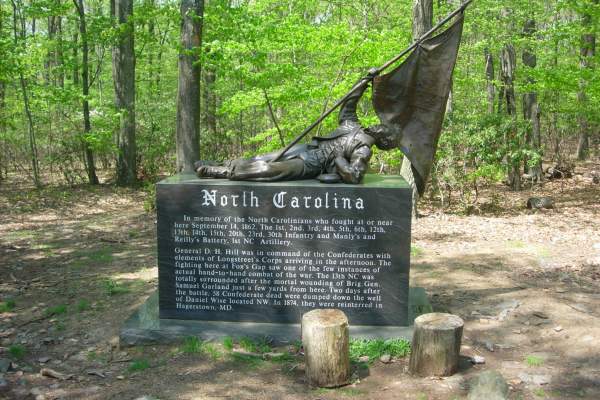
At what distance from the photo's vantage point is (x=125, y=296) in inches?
275

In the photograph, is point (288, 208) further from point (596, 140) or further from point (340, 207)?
point (596, 140)

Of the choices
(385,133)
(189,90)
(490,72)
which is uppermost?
(490,72)

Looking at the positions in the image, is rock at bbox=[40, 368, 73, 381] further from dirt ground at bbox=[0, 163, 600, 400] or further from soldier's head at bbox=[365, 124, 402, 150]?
soldier's head at bbox=[365, 124, 402, 150]

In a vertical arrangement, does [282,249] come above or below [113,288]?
above

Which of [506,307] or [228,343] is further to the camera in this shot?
[506,307]

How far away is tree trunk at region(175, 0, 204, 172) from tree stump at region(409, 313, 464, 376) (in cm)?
814

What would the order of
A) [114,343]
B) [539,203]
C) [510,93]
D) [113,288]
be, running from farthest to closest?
[510,93] → [539,203] → [113,288] → [114,343]

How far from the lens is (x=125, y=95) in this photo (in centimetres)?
1619

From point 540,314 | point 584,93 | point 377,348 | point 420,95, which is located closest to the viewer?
point 377,348

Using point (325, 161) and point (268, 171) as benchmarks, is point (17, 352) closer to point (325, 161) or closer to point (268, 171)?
point (268, 171)

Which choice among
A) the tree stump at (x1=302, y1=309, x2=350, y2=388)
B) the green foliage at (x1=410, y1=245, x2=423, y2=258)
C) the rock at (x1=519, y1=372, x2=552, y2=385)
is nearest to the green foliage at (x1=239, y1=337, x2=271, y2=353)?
the tree stump at (x1=302, y1=309, x2=350, y2=388)

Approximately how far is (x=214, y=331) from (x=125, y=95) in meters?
12.2

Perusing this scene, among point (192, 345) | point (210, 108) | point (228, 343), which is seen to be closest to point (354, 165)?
point (228, 343)

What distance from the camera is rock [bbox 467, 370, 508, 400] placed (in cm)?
425
